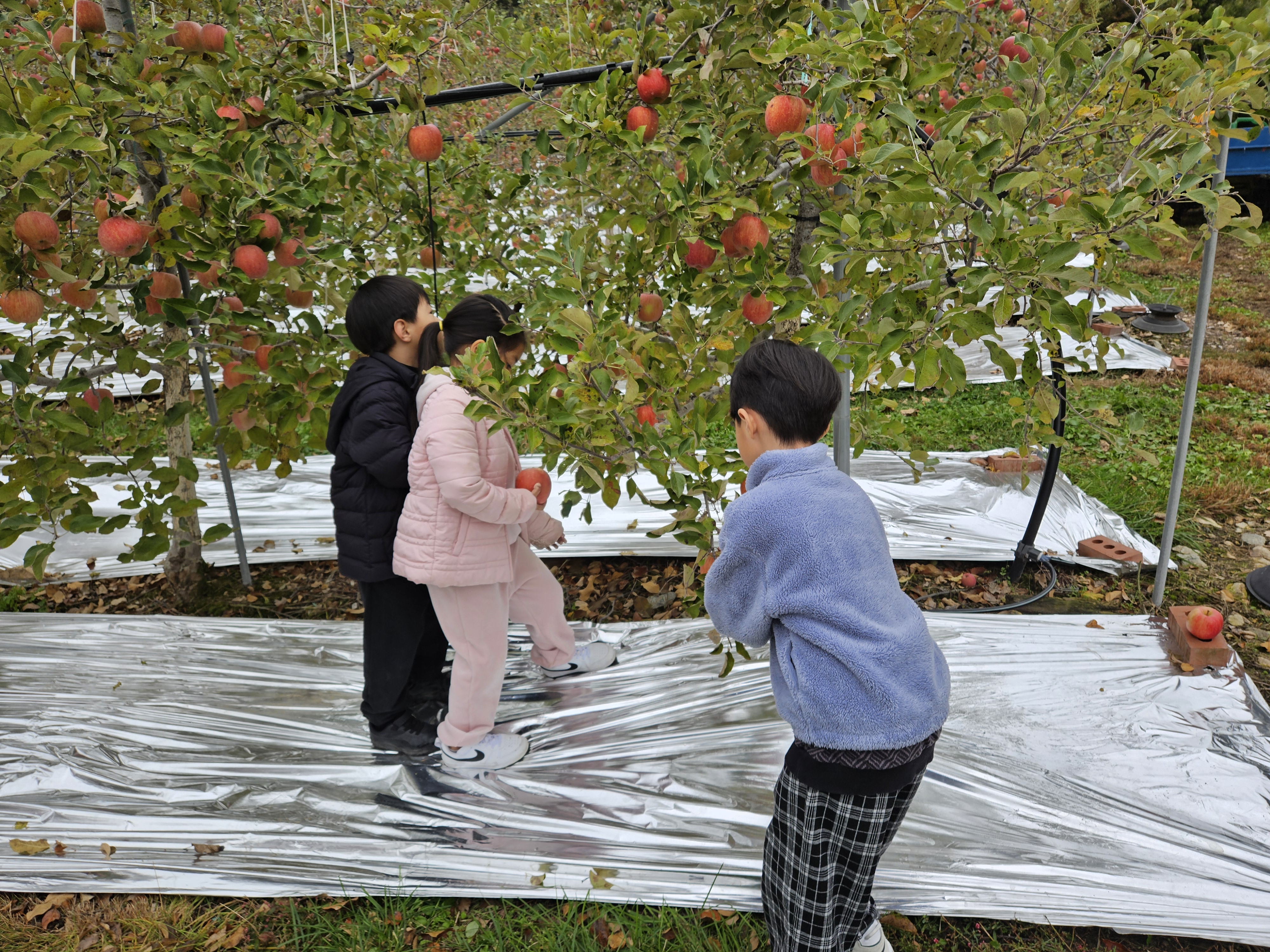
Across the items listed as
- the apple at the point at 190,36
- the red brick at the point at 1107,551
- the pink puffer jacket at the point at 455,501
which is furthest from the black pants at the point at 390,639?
the red brick at the point at 1107,551

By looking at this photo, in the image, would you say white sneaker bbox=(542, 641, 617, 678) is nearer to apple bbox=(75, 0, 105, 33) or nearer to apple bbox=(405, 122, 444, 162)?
apple bbox=(405, 122, 444, 162)

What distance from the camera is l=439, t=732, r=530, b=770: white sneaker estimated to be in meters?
2.22

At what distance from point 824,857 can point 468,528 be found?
1103mm

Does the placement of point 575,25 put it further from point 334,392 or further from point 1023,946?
point 1023,946

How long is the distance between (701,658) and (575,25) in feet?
6.35

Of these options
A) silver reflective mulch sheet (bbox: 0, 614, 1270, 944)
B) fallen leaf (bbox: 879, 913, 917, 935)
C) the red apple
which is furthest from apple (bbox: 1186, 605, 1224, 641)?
the red apple

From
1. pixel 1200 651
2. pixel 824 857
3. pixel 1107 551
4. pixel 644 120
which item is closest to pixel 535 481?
pixel 644 120

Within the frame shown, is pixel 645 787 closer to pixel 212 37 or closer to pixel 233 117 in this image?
pixel 233 117

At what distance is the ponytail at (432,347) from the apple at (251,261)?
0.52 meters

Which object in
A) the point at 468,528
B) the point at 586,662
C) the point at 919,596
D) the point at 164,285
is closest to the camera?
the point at 468,528

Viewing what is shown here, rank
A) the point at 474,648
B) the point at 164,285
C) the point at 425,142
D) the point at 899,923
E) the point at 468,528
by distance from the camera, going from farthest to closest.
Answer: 1. the point at 164,285
2. the point at 425,142
3. the point at 474,648
4. the point at 468,528
5. the point at 899,923

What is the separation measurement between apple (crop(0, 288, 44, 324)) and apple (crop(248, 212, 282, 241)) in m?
0.61

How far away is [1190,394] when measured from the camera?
2.58 m

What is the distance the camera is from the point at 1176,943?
1740mm
